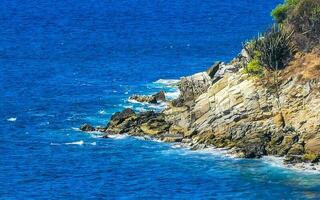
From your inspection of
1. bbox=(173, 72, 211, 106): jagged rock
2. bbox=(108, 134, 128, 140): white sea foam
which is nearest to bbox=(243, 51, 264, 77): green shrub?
bbox=(173, 72, 211, 106): jagged rock

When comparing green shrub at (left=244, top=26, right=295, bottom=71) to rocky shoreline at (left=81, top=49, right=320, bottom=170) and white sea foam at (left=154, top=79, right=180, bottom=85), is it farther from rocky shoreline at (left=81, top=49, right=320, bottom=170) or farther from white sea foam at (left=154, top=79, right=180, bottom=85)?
white sea foam at (left=154, top=79, right=180, bottom=85)

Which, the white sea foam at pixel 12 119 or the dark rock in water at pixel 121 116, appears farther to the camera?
the white sea foam at pixel 12 119

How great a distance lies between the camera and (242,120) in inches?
4756

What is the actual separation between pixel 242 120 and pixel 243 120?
0.51 ft

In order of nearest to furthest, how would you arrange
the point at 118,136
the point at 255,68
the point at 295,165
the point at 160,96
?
the point at 295,165 < the point at 255,68 < the point at 118,136 < the point at 160,96

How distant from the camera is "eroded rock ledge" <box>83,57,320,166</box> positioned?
11669cm

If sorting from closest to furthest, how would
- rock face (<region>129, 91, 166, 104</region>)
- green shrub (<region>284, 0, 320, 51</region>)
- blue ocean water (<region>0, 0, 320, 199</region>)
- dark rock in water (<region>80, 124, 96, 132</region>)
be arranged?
blue ocean water (<region>0, 0, 320, 199</region>) → green shrub (<region>284, 0, 320, 51</region>) → dark rock in water (<region>80, 124, 96, 132</region>) → rock face (<region>129, 91, 166, 104</region>)

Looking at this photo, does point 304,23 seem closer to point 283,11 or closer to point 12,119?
point 283,11

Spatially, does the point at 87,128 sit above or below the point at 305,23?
below

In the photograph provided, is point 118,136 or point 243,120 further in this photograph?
point 118,136

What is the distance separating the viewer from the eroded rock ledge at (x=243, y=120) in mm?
116688

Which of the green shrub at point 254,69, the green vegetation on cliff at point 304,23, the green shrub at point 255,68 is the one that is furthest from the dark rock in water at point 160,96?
the green shrub at point 254,69

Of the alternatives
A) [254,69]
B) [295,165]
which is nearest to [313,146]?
[295,165]

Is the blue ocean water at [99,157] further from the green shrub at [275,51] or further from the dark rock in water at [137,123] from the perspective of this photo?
the green shrub at [275,51]
